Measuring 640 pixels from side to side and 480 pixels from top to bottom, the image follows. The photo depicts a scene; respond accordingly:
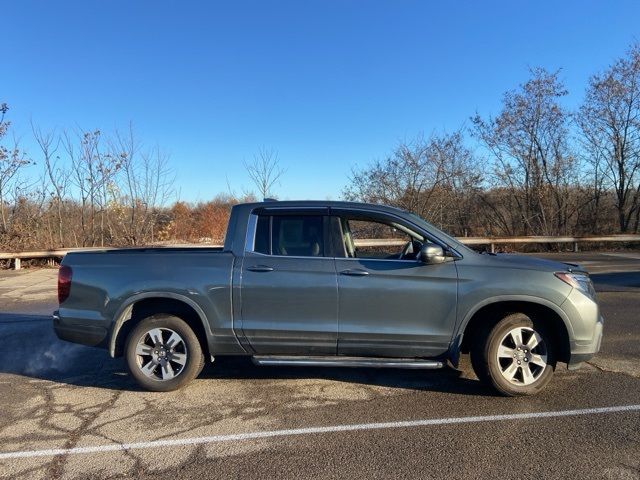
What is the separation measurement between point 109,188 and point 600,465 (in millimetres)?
19588

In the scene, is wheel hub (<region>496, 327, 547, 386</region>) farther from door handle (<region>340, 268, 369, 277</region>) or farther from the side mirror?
door handle (<region>340, 268, 369, 277</region>)

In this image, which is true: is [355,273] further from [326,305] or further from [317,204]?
[317,204]

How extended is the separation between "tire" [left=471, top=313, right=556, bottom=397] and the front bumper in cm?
365

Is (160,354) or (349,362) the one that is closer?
(349,362)

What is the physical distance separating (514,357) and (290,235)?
2.45m

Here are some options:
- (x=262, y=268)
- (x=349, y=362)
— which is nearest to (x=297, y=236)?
(x=262, y=268)

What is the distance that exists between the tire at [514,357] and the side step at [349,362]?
0.42 meters

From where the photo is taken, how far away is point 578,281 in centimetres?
475

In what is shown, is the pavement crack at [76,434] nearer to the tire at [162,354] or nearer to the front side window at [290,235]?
the tire at [162,354]

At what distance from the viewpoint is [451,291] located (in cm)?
469

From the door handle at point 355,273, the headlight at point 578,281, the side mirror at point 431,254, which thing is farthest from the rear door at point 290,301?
the headlight at point 578,281

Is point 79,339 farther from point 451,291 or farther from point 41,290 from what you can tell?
point 41,290

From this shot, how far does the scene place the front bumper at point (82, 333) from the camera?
491 centimetres

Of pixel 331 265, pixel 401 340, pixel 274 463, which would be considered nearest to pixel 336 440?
pixel 274 463
